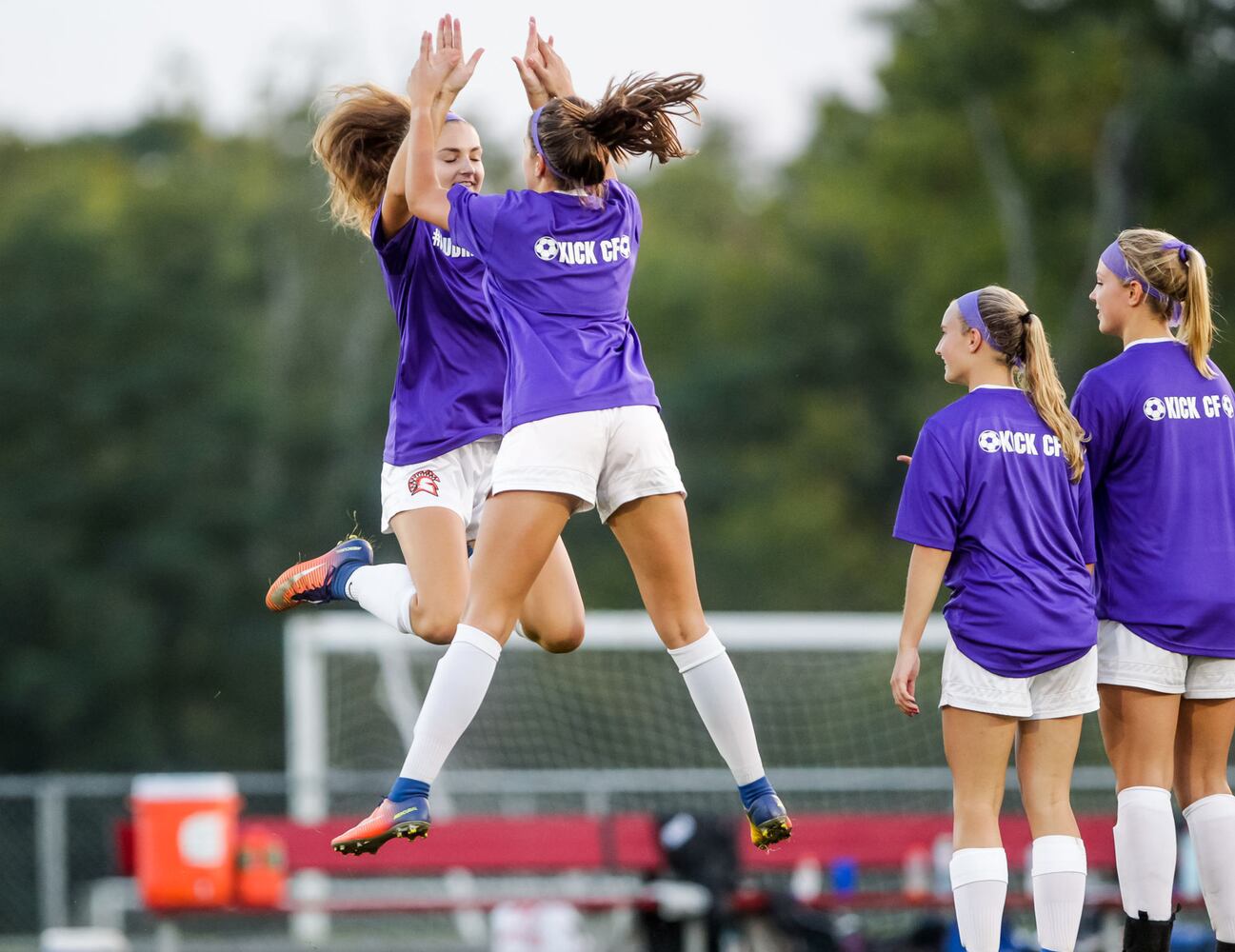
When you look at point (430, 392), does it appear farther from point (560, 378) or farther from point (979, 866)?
point (979, 866)

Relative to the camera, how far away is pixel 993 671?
4746 mm

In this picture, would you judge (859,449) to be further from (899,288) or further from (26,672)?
(26,672)

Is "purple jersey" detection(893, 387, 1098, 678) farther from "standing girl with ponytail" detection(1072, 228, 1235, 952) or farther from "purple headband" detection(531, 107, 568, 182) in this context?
"purple headband" detection(531, 107, 568, 182)

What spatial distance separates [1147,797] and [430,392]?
2.37 m

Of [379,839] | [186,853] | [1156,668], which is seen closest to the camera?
[379,839]

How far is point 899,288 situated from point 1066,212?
164 inches

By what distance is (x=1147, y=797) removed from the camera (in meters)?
4.85

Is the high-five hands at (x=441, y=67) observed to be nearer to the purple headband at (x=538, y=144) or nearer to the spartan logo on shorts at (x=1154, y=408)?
the purple headband at (x=538, y=144)

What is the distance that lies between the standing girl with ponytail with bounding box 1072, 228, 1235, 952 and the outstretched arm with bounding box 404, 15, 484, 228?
1788 mm

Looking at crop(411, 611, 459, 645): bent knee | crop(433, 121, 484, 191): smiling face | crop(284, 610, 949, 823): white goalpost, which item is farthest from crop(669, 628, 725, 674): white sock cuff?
crop(284, 610, 949, 823): white goalpost

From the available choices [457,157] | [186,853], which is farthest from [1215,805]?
[186,853]

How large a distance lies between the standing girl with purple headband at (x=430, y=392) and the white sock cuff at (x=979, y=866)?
1.31 m

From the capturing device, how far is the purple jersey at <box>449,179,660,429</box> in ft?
15.5

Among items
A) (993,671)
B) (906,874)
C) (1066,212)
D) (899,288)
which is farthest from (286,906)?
(899,288)
